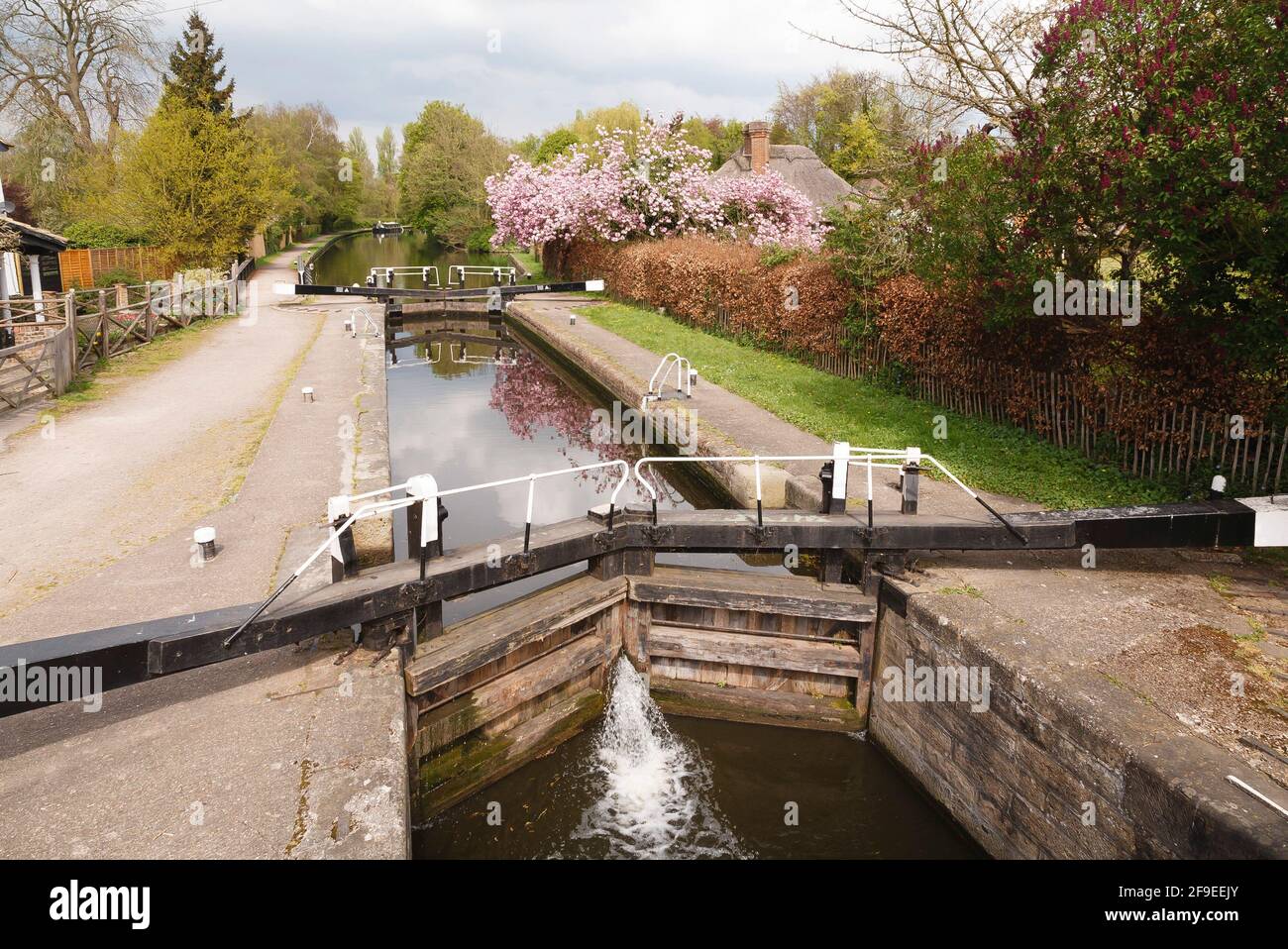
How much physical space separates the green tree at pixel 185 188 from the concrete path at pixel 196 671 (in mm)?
17989

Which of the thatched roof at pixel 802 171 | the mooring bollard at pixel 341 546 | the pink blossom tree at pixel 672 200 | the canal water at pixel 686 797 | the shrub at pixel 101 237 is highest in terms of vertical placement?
the thatched roof at pixel 802 171

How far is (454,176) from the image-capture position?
208ft

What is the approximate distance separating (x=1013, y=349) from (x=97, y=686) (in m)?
9.62

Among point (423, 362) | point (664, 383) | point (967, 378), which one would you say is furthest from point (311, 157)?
point (967, 378)

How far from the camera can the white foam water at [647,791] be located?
215 inches

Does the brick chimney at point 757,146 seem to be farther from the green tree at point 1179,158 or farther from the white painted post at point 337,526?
the white painted post at point 337,526

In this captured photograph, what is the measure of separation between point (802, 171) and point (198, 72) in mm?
29126

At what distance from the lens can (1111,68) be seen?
7.91 metres

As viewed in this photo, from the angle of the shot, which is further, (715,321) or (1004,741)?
(715,321)

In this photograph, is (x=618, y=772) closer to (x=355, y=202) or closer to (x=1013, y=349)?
(x=1013, y=349)

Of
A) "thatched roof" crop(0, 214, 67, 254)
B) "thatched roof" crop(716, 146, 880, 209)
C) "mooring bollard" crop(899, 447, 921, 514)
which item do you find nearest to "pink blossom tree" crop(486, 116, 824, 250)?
"thatched roof" crop(716, 146, 880, 209)

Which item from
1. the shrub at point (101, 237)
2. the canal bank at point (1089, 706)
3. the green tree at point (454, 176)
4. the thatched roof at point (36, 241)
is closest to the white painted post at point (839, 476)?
the canal bank at point (1089, 706)

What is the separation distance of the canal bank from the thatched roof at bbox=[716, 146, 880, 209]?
90.9 ft

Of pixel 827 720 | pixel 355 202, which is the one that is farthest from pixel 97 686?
pixel 355 202
